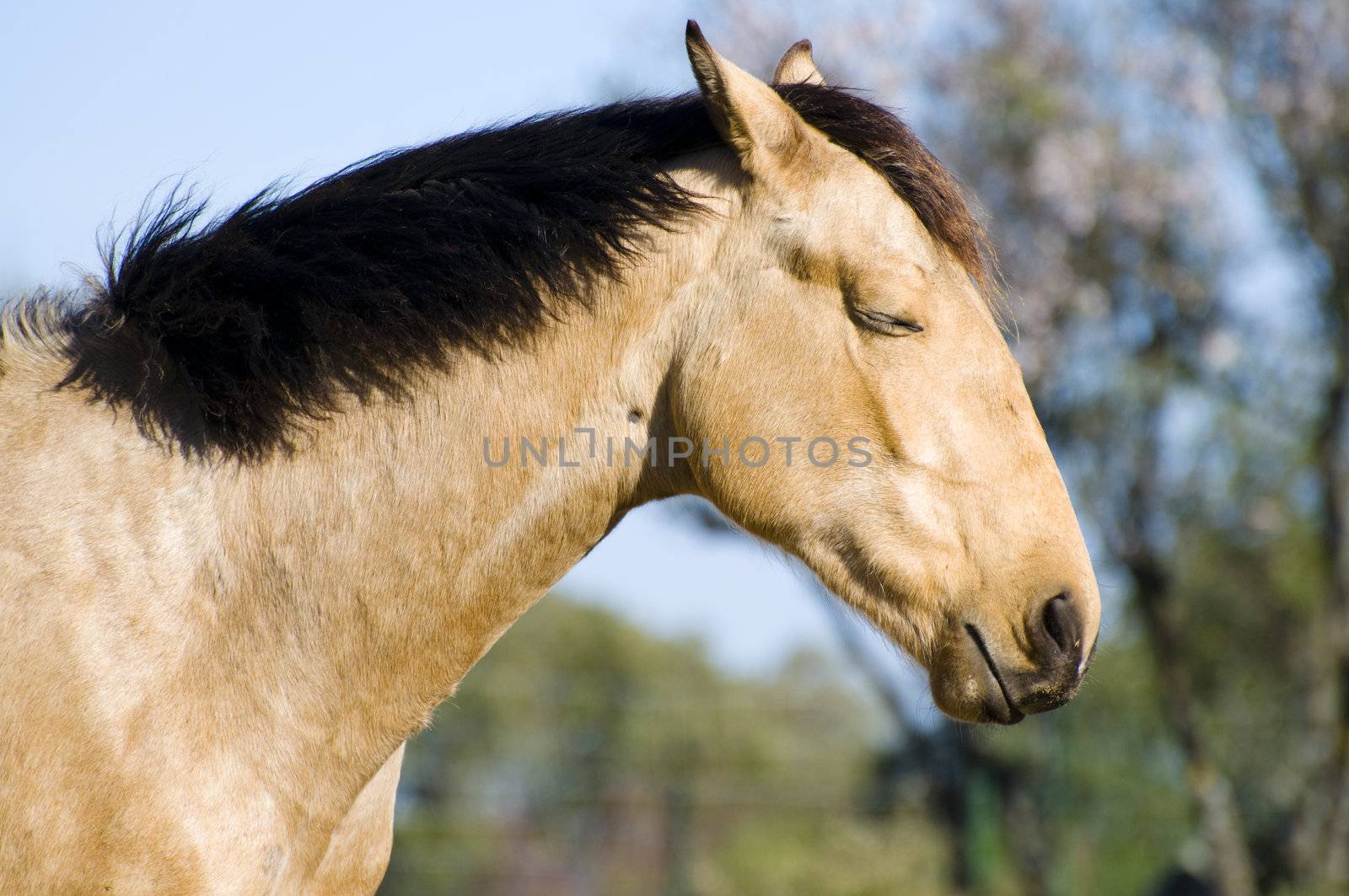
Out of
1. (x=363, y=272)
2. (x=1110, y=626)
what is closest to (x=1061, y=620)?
(x=363, y=272)

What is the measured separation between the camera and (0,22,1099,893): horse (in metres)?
2.21

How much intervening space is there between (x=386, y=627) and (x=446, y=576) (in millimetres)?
160

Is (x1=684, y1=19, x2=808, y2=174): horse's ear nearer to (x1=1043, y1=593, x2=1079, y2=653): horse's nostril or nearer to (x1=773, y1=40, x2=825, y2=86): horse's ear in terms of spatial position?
(x1=773, y1=40, x2=825, y2=86): horse's ear

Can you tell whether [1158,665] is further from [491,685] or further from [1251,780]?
[491,685]

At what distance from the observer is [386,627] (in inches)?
90.3

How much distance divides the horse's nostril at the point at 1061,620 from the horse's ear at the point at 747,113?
1114 millimetres

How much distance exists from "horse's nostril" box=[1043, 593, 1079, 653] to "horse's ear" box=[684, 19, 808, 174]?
1114 mm

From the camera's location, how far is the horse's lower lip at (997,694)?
7.54 feet

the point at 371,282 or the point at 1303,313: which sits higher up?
the point at 371,282

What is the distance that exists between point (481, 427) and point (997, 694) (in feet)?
3.98

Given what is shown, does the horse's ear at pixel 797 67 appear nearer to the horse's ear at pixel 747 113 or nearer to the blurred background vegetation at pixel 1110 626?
the horse's ear at pixel 747 113

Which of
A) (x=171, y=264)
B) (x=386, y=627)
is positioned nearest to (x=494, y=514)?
(x=386, y=627)

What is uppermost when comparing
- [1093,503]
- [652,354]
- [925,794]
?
[652,354]

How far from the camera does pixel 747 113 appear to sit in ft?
7.89
